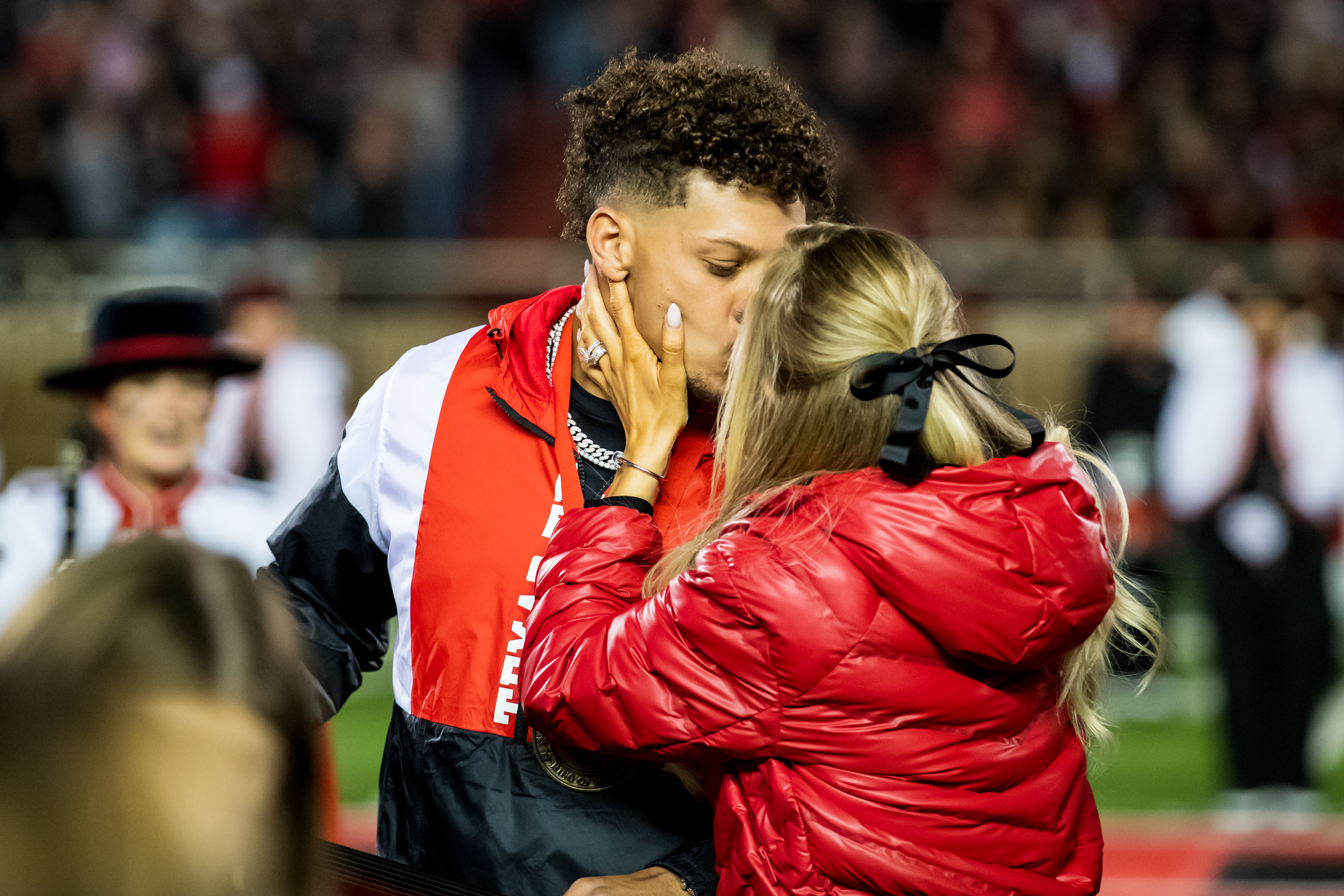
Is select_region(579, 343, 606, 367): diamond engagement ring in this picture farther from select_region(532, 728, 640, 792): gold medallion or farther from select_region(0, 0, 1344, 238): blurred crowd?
select_region(0, 0, 1344, 238): blurred crowd

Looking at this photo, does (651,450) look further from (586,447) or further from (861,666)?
(861,666)

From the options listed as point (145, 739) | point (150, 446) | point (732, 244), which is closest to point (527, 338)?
point (732, 244)

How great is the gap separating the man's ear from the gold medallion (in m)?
0.73

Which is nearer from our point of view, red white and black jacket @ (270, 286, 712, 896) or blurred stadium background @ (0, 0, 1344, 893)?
red white and black jacket @ (270, 286, 712, 896)

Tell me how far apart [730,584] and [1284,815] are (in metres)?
→ 5.88

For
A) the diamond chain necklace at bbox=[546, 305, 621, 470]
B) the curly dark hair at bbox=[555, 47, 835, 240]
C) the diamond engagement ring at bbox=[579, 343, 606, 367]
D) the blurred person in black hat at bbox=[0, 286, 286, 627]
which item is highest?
the curly dark hair at bbox=[555, 47, 835, 240]

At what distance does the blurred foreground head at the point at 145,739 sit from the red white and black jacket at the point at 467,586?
3.38 ft

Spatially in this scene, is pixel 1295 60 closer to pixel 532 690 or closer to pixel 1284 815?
pixel 1284 815

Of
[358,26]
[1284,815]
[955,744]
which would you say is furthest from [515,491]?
[358,26]

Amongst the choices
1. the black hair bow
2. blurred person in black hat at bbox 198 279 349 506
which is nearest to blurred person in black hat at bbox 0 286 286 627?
the black hair bow

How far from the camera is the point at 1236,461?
7.11 meters

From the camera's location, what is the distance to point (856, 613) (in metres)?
1.72

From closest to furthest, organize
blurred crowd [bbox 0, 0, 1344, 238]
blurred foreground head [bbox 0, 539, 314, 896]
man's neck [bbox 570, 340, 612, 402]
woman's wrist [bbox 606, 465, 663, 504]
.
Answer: blurred foreground head [bbox 0, 539, 314, 896]
woman's wrist [bbox 606, 465, 663, 504]
man's neck [bbox 570, 340, 612, 402]
blurred crowd [bbox 0, 0, 1344, 238]

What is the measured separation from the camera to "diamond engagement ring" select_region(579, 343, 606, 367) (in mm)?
2221
